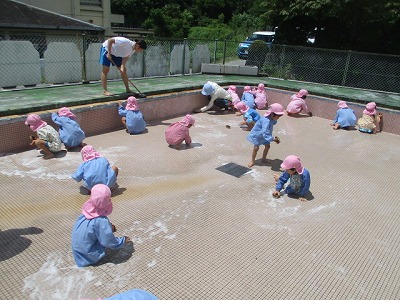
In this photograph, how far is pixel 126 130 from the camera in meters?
7.68

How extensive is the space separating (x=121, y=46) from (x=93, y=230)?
535 centimetres

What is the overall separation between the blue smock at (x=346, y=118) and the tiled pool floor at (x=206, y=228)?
7.14ft

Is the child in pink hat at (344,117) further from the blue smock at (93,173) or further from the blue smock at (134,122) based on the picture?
the blue smock at (93,173)

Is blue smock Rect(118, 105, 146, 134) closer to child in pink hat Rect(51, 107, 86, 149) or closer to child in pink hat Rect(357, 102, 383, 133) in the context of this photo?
child in pink hat Rect(51, 107, 86, 149)

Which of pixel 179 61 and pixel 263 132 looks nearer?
pixel 263 132

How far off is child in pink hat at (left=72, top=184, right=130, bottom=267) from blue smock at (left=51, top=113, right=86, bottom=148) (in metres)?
3.17

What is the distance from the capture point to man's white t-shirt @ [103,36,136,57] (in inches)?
297

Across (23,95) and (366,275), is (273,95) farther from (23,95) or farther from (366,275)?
(366,275)

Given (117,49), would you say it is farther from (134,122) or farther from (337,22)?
(337,22)

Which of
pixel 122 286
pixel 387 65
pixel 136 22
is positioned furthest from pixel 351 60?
pixel 136 22

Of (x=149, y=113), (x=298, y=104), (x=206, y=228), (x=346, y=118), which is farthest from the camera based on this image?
(x=298, y=104)

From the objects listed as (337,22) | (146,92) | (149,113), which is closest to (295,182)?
(149,113)

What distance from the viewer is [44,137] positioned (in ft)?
19.2

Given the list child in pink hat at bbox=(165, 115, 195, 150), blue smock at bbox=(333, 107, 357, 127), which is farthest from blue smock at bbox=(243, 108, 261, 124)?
blue smock at bbox=(333, 107, 357, 127)
